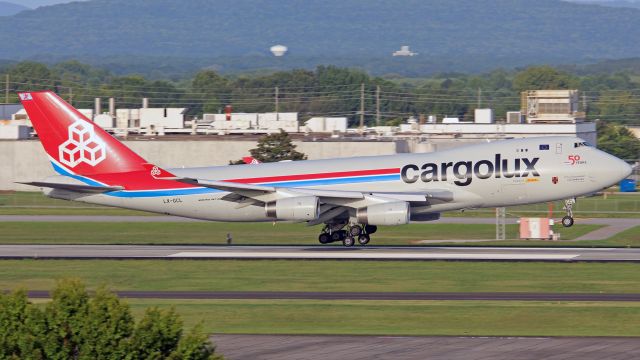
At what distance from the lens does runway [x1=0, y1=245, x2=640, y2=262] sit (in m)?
49.0

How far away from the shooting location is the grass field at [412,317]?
3169 centimetres

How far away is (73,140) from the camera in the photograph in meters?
54.2

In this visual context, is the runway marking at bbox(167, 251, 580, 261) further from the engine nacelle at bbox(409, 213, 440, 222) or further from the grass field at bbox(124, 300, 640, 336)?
the grass field at bbox(124, 300, 640, 336)

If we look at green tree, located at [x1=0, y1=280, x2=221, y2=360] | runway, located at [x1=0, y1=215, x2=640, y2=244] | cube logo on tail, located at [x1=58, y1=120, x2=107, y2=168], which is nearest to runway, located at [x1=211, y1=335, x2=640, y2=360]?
green tree, located at [x1=0, y1=280, x2=221, y2=360]

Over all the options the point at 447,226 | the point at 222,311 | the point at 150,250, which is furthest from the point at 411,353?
the point at 447,226

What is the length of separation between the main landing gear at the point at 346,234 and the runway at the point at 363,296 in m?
15.3

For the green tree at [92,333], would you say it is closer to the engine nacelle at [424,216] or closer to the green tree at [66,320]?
the green tree at [66,320]

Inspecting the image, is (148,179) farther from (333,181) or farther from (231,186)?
(333,181)

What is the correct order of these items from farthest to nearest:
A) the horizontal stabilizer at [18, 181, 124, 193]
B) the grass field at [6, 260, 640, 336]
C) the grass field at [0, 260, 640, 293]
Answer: the horizontal stabilizer at [18, 181, 124, 193], the grass field at [0, 260, 640, 293], the grass field at [6, 260, 640, 336]

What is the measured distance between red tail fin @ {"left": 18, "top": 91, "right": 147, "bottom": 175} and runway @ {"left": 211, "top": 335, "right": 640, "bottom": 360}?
25339mm

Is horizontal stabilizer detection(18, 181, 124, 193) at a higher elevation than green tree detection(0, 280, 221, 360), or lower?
higher

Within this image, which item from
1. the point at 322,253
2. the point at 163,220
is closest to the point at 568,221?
the point at 322,253

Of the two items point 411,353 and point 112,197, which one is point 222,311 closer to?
point 411,353

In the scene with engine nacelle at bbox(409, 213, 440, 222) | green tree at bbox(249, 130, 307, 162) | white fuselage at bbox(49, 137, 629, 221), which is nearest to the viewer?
white fuselage at bbox(49, 137, 629, 221)
